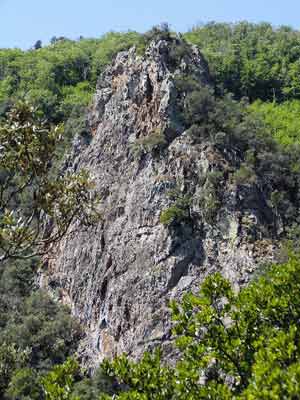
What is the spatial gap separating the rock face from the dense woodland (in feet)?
3.47

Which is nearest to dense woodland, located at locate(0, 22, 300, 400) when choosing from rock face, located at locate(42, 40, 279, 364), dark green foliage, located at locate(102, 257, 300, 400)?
dark green foliage, located at locate(102, 257, 300, 400)

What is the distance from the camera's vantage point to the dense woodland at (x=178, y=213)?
9180 millimetres

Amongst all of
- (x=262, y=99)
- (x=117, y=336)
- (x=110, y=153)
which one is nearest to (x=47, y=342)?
(x=117, y=336)

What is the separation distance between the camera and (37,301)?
130 ft

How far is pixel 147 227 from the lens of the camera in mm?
36375

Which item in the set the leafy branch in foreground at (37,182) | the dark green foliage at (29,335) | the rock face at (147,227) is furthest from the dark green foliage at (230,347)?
the dark green foliage at (29,335)

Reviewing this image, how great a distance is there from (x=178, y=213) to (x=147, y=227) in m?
2.60

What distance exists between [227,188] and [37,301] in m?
14.6

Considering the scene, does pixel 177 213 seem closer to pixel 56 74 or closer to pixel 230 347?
pixel 230 347

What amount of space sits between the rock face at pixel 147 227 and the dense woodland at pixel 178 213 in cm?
106

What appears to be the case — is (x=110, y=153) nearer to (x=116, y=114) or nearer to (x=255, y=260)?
(x=116, y=114)

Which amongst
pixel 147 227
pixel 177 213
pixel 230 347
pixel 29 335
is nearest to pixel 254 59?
pixel 147 227

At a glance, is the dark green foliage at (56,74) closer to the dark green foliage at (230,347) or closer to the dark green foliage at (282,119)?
the dark green foliage at (282,119)

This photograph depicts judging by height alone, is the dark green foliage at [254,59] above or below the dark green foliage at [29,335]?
above
